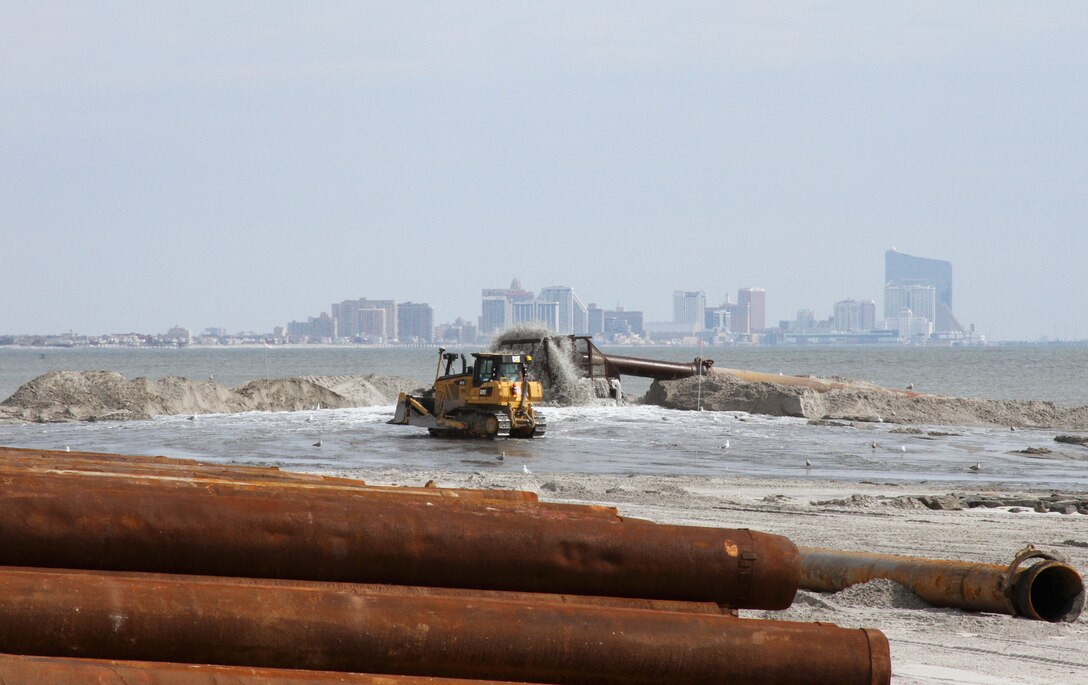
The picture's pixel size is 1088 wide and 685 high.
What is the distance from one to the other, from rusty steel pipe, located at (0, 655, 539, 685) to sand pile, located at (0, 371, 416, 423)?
36.0 m

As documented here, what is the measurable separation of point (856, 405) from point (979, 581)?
33184 millimetres

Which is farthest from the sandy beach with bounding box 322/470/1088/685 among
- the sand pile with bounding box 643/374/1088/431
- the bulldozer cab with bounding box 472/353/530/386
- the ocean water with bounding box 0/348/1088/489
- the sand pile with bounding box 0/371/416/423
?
the sand pile with bounding box 0/371/416/423

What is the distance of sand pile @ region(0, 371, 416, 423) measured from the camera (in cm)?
3894

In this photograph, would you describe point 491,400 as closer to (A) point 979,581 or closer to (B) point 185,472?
(A) point 979,581

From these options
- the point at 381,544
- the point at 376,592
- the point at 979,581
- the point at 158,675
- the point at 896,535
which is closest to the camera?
the point at 158,675

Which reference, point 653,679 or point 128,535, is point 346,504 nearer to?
point 128,535

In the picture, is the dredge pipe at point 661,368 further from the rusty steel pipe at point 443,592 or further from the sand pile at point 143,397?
the rusty steel pipe at point 443,592

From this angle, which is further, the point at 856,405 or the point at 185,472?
the point at 856,405

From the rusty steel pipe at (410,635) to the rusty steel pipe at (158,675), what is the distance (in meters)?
0.07

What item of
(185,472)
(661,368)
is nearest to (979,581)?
(185,472)

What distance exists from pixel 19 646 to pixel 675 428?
31048mm

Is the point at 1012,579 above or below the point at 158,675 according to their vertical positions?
below

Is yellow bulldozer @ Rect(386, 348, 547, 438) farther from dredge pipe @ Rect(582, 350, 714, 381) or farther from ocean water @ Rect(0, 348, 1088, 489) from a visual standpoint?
dredge pipe @ Rect(582, 350, 714, 381)

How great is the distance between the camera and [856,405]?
40.3m
